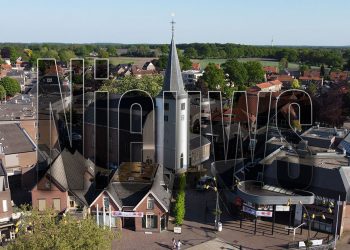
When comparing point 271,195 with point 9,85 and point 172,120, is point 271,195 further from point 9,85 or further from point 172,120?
point 9,85

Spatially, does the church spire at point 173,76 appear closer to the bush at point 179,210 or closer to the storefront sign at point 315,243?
the bush at point 179,210

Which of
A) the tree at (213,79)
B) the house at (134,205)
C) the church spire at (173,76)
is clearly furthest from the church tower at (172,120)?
the tree at (213,79)

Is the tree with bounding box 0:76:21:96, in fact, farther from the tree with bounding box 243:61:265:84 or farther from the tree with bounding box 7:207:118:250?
the tree with bounding box 7:207:118:250

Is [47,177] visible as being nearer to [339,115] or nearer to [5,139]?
[5,139]

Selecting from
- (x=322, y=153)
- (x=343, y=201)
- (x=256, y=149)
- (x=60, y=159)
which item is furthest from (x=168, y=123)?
(x=343, y=201)

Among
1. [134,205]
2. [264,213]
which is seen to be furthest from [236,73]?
[134,205]
